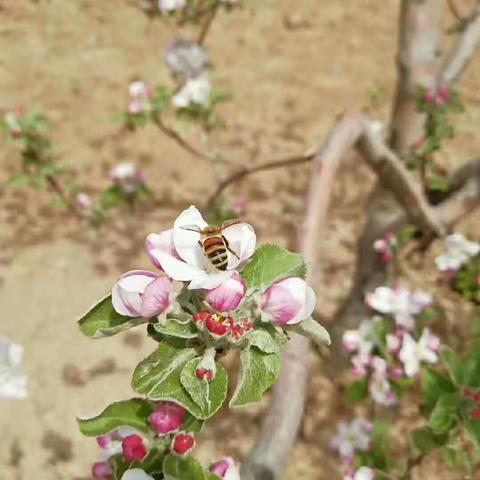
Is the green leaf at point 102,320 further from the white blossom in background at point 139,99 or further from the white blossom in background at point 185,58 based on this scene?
the white blossom in background at point 185,58

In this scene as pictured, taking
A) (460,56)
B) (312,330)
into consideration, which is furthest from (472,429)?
(460,56)

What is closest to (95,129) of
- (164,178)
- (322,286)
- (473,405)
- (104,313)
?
(164,178)

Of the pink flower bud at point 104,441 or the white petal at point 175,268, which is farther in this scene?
the pink flower bud at point 104,441

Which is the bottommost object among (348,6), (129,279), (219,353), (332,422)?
(332,422)

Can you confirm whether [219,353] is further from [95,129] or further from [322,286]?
[95,129]

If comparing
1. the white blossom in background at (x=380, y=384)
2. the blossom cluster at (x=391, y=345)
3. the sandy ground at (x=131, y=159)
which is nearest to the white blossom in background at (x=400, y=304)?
the blossom cluster at (x=391, y=345)

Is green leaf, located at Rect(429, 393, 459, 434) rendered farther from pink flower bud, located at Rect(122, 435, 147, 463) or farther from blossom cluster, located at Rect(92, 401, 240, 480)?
pink flower bud, located at Rect(122, 435, 147, 463)

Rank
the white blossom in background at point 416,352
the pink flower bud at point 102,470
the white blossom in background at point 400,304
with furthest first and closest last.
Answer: the white blossom in background at point 400,304
the white blossom in background at point 416,352
the pink flower bud at point 102,470
